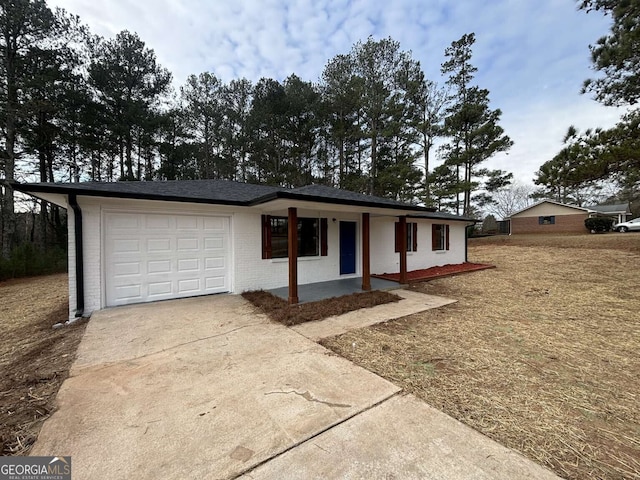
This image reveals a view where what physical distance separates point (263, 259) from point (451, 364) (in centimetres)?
528

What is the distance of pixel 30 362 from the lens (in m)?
3.38

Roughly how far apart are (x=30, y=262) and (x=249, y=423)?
15300 millimetres

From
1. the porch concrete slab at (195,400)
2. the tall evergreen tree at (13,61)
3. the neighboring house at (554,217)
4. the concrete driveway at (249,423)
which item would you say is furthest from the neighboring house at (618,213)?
the tall evergreen tree at (13,61)

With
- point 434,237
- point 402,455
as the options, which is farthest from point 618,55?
point 402,455

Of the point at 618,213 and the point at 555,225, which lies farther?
the point at 618,213

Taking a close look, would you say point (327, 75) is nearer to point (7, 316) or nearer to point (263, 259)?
point (263, 259)

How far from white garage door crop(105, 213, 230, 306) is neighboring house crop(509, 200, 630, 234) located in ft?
101

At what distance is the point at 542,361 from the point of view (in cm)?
323

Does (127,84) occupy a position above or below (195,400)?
above

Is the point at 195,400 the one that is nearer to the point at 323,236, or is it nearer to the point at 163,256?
the point at 163,256

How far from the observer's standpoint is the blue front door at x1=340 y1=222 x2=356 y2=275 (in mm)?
8695

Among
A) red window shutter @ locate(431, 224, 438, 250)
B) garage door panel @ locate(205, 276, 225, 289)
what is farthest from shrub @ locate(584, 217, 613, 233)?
garage door panel @ locate(205, 276, 225, 289)

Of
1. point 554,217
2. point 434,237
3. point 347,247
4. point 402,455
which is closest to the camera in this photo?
point 402,455

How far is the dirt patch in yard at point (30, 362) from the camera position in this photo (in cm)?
213
